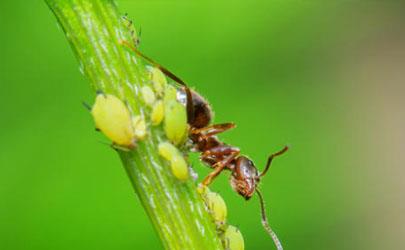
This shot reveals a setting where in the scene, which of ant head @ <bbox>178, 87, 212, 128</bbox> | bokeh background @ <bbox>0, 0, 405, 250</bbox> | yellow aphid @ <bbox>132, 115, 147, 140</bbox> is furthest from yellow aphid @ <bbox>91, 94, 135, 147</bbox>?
bokeh background @ <bbox>0, 0, 405, 250</bbox>

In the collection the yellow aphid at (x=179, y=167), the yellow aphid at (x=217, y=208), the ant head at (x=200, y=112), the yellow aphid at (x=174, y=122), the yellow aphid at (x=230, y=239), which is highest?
the ant head at (x=200, y=112)

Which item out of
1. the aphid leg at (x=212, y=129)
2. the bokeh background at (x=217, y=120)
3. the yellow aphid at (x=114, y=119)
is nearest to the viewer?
the yellow aphid at (x=114, y=119)

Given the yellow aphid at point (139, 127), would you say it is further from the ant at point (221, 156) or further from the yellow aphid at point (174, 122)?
the ant at point (221, 156)

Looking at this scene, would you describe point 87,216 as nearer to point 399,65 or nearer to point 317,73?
point 317,73

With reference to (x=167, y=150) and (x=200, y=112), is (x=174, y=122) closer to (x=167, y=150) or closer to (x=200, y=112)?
(x=167, y=150)

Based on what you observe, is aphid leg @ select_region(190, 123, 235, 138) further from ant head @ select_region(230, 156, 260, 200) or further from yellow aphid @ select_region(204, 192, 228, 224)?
yellow aphid @ select_region(204, 192, 228, 224)

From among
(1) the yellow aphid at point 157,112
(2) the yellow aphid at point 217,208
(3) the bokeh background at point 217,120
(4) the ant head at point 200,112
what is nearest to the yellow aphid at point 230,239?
(2) the yellow aphid at point 217,208
